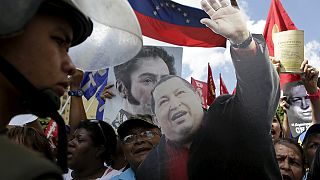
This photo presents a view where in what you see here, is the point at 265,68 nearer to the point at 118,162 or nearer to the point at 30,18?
the point at 30,18

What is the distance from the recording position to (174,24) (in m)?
6.56

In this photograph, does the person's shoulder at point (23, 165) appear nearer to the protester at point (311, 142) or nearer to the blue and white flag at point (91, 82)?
the protester at point (311, 142)

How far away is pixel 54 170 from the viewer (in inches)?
48.0

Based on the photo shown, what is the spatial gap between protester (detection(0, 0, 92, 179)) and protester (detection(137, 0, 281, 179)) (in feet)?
4.30

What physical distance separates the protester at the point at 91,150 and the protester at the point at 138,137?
268mm

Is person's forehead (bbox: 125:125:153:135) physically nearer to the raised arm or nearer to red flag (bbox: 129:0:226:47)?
the raised arm

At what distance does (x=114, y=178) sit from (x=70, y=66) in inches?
96.5

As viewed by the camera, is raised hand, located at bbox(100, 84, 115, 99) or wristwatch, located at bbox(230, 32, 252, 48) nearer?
wristwatch, located at bbox(230, 32, 252, 48)

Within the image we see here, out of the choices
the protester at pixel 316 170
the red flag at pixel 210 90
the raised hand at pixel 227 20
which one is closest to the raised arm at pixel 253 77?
the raised hand at pixel 227 20

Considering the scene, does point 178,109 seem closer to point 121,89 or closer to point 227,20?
point 227,20

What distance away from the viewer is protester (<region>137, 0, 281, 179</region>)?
2.77m

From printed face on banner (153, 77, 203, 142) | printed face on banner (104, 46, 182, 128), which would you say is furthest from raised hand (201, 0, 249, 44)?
printed face on banner (104, 46, 182, 128)

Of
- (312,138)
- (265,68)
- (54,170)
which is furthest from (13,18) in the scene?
(312,138)

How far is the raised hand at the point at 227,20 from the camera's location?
2.85 m
